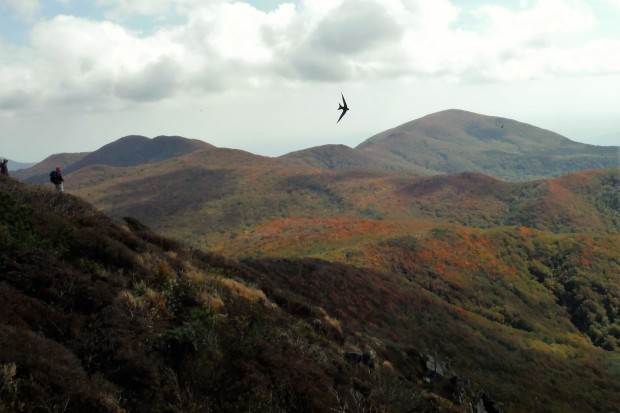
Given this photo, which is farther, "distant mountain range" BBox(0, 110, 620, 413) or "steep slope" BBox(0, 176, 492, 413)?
"distant mountain range" BBox(0, 110, 620, 413)

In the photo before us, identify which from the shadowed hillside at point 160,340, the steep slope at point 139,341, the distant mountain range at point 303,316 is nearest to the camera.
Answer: the steep slope at point 139,341

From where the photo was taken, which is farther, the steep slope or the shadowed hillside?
the shadowed hillside

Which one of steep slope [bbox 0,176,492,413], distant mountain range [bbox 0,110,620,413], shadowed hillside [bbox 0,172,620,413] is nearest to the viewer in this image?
steep slope [bbox 0,176,492,413]

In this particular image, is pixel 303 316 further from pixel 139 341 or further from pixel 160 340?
pixel 139 341

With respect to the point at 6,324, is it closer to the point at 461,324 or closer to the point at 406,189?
the point at 461,324

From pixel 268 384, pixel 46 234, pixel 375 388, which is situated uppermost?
pixel 46 234

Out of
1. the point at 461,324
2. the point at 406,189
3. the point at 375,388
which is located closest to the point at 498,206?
the point at 406,189

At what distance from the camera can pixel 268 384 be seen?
8438 mm

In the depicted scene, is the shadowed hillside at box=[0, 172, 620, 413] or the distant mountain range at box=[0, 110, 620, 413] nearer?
the shadowed hillside at box=[0, 172, 620, 413]

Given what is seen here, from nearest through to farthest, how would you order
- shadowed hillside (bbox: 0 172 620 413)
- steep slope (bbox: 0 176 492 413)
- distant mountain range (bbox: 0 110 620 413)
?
steep slope (bbox: 0 176 492 413), shadowed hillside (bbox: 0 172 620 413), distant mountain range (bbox: 0 110 620 413)

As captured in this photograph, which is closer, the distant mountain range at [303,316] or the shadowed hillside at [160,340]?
the shadowed hillside at [160,340]

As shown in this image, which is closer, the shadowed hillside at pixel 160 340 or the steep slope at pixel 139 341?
the steep slope at pixel 139 341

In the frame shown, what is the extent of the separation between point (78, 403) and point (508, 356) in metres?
43.7

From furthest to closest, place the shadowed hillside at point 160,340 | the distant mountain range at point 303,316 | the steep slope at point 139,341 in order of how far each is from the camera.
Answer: the distant mountain range at point 303,316 → the shadowed hillside at point 160,340 → the steep slope at point 139,341
